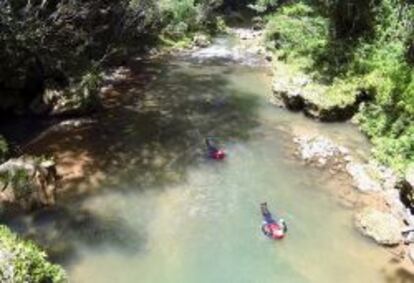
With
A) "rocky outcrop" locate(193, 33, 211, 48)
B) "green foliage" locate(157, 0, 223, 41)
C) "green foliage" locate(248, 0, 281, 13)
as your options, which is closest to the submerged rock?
"rocky outcrop" locate(193, 33, 211, 48)

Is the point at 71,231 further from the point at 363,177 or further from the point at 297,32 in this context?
the point at 297,32

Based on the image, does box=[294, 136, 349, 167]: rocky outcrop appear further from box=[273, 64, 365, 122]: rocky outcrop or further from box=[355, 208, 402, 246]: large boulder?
box=[355, 208, 402, 246]: large boulder

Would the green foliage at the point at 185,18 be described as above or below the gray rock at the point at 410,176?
below

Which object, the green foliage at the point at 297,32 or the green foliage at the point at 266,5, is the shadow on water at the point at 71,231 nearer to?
the green foliage at the point at 297,32

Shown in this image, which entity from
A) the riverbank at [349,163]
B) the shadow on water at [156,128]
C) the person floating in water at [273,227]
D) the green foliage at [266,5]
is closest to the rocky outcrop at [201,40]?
the green foliage at [266,5]

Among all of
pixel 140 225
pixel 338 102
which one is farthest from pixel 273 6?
pixel 140 225

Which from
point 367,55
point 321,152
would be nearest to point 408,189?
point 321,152
